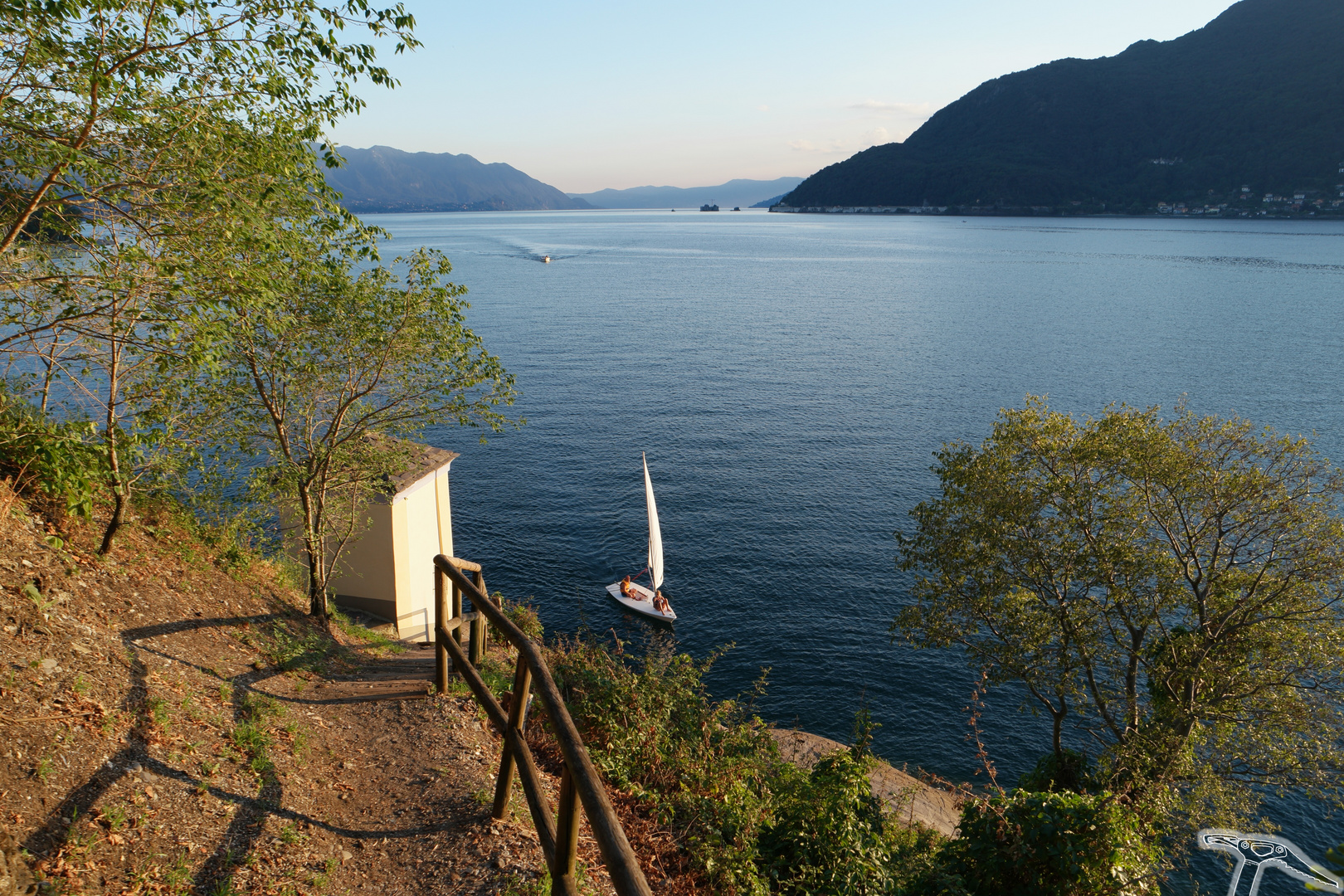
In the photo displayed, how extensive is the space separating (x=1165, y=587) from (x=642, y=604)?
19686 millimetres

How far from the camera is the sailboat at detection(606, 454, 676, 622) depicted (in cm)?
3120

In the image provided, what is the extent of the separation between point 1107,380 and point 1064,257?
337ft

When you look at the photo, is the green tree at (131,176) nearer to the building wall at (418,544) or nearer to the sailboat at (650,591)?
the building wall at (418,544)

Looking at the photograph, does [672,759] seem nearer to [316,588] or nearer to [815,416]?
[316,588]

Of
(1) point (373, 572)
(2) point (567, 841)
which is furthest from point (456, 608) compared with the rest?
(1) point (373, 572)

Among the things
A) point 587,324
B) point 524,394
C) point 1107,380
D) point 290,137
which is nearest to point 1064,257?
point 1107,380

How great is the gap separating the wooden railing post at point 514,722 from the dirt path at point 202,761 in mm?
239

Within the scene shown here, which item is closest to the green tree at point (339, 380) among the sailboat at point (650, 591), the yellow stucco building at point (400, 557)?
the yellow stucco building at point (400, 557)

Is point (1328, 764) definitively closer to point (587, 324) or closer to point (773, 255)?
point (587, 324)

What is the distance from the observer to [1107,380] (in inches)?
2486

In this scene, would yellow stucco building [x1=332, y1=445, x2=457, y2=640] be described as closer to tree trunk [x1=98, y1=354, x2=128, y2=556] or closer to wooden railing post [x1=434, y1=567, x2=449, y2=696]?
tree trunk [x1=98, y1=354, x2=128, y2=556]

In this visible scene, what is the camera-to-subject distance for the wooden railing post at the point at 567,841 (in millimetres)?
3791

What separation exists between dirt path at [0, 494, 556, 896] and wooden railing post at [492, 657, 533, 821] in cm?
24

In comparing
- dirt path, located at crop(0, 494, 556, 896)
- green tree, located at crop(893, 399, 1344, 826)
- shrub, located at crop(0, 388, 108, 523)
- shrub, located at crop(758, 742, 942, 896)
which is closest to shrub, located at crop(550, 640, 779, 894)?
shrub, located at crop(758, 742, 942, 896)
